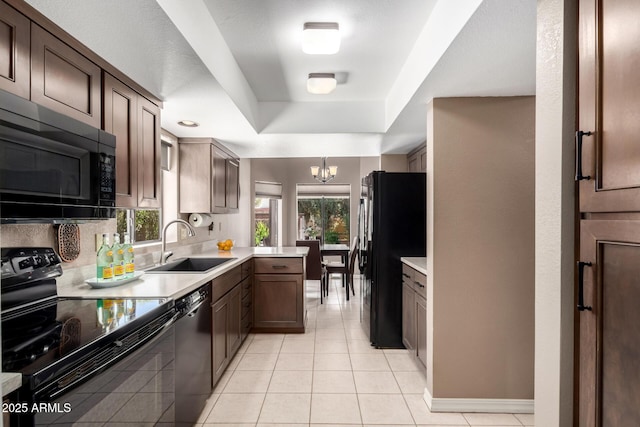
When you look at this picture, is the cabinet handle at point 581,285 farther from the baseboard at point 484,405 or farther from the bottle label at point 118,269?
the bottle label at point 118,269

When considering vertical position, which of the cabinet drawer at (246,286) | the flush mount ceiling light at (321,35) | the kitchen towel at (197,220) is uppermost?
the flush mount ceiling light at (321,35)

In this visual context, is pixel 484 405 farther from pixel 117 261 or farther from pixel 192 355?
pixel 117 261

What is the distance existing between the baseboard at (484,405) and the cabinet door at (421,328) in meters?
0.33

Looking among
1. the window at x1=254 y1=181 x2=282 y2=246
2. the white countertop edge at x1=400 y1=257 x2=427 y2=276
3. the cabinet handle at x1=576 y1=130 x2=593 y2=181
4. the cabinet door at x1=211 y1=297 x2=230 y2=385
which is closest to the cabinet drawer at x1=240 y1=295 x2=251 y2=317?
the cabinet door at x1=211 y1=297 x2=230 y2=385

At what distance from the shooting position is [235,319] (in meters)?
3.27

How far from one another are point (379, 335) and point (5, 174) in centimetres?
308

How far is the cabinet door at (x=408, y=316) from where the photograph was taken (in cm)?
314

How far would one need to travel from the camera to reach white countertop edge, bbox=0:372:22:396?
897mm

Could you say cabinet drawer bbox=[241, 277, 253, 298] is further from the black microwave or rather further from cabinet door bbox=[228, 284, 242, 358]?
the black microwave

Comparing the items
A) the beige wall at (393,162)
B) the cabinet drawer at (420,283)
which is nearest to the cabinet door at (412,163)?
the beige wall at (393,162)

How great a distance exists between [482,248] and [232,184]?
3140mm

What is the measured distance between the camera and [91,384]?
1.18 meters

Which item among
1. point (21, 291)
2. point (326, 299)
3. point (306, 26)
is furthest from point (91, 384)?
point (326, 299)

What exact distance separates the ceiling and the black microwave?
1.46ft
